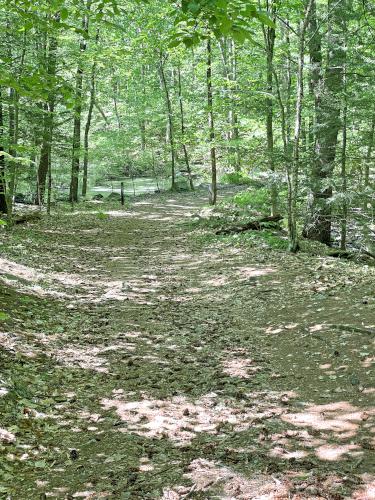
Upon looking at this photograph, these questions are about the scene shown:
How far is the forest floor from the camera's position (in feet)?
12.2

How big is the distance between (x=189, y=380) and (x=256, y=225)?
9.09 m

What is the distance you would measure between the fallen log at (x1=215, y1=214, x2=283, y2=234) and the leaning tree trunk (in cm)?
129

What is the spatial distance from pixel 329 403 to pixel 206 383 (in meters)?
1.46

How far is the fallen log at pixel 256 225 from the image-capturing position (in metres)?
14.0

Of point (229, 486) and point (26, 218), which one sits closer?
point (229, 486)

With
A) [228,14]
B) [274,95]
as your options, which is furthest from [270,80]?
[228,14]

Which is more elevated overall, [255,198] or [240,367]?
[255,198]

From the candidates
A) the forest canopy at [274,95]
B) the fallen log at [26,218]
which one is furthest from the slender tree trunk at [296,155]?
the fallen log at [26,218]

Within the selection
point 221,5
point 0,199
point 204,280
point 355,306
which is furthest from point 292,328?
point 0,199

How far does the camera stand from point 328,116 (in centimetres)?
1133

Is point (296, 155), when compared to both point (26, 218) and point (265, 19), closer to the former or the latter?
point (265, 19)

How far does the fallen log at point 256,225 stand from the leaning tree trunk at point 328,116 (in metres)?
1.29

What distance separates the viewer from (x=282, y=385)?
17.5ft

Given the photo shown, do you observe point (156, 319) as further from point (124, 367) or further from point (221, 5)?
point (221, 5)
